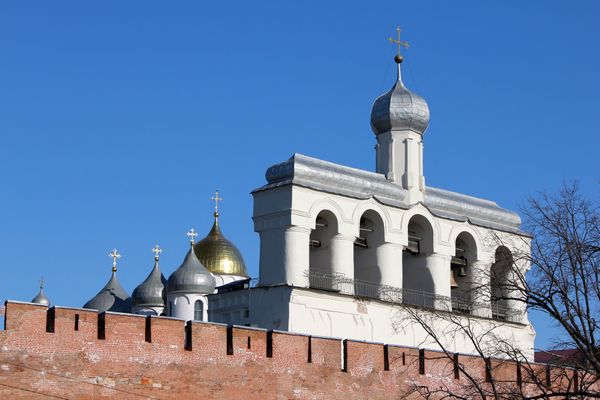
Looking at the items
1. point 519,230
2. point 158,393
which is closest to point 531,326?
point 519,230

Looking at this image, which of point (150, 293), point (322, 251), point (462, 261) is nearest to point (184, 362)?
point (322, 251)

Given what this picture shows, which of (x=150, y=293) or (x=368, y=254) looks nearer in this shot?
(x=368, y=254)

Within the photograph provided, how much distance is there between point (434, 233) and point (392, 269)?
187cm

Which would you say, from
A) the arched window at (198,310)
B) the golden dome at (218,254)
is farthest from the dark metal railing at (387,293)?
the golden dome at (218,254)

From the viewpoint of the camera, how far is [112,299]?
5169 cm

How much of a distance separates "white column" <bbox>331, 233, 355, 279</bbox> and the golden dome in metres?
18.4

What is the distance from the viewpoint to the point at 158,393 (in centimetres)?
2270

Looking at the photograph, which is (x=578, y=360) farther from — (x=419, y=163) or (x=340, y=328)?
(x=419, y=163)

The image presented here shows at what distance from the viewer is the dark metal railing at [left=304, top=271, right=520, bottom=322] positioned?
31609 mm

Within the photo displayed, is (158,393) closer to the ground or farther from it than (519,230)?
closer to the ground

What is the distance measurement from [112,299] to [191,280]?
277 inches

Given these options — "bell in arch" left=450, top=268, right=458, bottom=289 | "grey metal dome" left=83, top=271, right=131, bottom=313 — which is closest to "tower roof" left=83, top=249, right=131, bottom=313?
"grey metal dome" left=83, top=271, right=131, bottom=313

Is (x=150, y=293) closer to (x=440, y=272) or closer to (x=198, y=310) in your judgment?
(x=198, y=310)

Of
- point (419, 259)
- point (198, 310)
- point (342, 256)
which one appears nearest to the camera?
point (342, 256)
